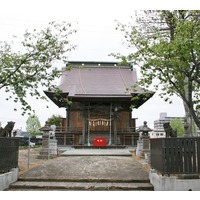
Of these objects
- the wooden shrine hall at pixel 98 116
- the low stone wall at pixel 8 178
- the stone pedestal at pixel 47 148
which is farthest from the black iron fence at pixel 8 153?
the wooden shrine hall at pixel 98 116

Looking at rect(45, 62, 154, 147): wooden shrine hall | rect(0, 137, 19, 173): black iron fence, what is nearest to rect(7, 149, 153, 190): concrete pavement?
rect(0, 137, 19, 173): black iron fence

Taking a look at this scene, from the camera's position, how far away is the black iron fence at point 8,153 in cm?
650

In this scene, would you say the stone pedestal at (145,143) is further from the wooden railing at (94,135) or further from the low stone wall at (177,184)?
the low stone wall at (177,184)

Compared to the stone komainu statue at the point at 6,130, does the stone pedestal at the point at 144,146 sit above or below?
below

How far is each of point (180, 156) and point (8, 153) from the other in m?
4.96

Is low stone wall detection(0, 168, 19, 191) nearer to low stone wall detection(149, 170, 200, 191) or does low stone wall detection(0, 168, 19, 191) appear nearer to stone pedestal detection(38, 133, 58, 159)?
low stone wall detection(149, 170, 200, 191)

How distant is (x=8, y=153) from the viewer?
6910 millimetres

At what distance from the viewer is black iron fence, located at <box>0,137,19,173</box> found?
650 centimetres

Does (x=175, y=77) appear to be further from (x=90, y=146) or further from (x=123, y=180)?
(x=90, y=146)

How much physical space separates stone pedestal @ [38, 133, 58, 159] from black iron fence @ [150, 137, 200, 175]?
779 centimetres

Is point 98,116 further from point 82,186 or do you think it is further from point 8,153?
point 82,186

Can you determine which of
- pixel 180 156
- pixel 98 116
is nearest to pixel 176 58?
pixel 180 156

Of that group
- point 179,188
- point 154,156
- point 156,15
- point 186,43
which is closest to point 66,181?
point 154,156

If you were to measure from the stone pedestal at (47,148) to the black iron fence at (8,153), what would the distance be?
495 cm
